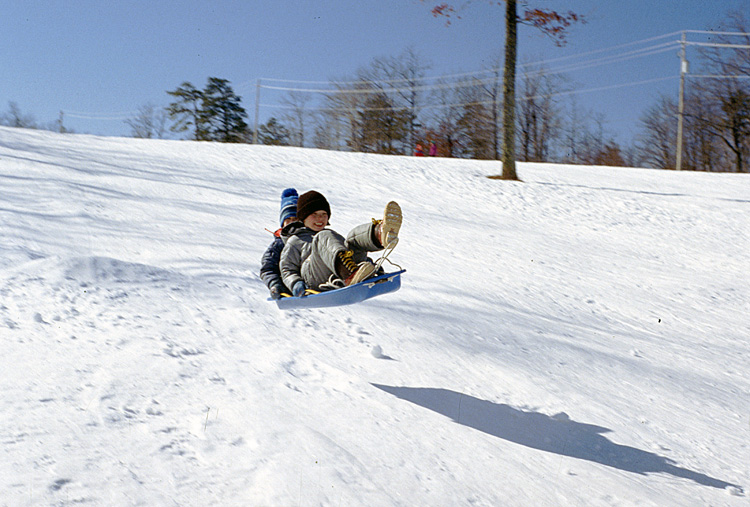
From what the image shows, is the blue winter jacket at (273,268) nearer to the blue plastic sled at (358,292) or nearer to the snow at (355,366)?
the blue plastic sled at (358,292)

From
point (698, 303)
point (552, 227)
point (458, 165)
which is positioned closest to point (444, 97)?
point (458, 165)

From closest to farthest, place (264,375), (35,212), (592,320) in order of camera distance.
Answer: (264,375), (592,320), (35,212)

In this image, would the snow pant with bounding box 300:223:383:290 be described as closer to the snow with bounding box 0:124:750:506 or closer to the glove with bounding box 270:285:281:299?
the glove with bounding box 270:285:281:299

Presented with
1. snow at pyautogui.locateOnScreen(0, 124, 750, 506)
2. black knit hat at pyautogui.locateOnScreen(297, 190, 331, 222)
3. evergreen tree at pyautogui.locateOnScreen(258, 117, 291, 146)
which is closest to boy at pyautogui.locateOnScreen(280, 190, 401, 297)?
black knit hat at pyautogui.locateOnScreen(297, 190, 331, 222)

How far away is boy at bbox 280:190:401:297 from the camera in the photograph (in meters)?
3.73

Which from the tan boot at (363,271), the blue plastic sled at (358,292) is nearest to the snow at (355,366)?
the blue plastic sled at (358,292)

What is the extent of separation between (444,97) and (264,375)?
142 feet

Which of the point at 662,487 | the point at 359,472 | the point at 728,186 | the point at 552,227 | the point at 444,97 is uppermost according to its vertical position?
the point at 444,97

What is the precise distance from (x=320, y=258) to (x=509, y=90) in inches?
513

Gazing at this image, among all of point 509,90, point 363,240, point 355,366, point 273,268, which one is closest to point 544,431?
point 355,366

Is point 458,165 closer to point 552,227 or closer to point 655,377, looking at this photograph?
point 552,227

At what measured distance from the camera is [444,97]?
45438mm

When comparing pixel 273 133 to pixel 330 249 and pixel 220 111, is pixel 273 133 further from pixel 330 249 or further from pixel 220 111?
pixel 330 249

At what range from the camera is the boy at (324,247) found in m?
3.73
